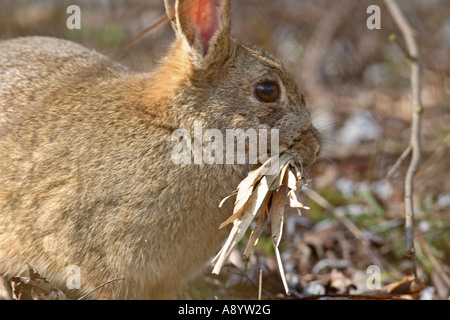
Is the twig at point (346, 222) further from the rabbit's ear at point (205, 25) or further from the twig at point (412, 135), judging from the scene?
the rabbit's ear at point (205, 25)

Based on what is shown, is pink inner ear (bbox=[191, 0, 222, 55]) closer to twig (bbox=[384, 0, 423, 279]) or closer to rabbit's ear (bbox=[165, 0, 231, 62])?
rabbit's ear (bbox=[165, 0, 231, 62])

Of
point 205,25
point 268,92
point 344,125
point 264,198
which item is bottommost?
point 264,198

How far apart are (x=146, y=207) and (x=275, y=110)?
3.24 feet

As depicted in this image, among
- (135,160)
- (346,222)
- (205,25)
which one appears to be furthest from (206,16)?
(346,222)

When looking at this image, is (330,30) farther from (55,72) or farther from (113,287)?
(113,287)

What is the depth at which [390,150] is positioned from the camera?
21.7ft

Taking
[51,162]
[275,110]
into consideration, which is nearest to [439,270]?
[275,110]

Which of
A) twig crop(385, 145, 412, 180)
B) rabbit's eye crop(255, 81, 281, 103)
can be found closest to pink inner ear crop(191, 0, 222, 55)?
rabbit's eye crop(255, 81, 281, 103)

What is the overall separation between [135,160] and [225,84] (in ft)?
2.35

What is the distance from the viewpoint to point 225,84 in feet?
12.7

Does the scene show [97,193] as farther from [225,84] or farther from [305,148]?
[305,148]

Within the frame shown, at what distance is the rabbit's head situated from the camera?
12.2 ft

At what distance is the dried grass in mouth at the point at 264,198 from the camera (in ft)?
12.0

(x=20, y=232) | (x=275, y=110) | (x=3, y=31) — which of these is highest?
(x=3, y=31)
